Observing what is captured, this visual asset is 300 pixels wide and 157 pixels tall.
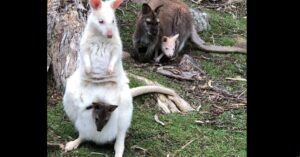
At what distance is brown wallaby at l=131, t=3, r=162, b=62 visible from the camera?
7.78 metres

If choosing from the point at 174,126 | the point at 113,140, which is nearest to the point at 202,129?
the point at 174,126

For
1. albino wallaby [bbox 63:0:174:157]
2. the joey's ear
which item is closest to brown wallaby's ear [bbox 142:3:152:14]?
albino wallaby [bbox 63:0:174:157]

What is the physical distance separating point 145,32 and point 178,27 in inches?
29.2

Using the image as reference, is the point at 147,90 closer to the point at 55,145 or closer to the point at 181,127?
the point at 181,127

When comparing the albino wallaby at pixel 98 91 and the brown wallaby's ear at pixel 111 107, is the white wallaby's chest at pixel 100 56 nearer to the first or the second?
the albino wallaby at pixel 98 91

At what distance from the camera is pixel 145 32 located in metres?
7.80

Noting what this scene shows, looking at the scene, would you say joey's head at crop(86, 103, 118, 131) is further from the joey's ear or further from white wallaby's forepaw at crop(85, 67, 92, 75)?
white wallaby's forepaw at crop(85, 67, 92, 75)

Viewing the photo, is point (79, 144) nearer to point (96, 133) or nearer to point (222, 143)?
point (96, 133)

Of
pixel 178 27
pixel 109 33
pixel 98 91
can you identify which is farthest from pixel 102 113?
pixel 178 27

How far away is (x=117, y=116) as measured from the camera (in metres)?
4.49

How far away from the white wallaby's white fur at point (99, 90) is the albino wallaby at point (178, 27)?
3.56 m

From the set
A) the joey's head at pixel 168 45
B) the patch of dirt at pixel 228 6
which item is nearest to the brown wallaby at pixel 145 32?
the joey's head at pixel 168 45

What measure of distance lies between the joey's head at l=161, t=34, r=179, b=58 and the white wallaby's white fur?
11.0 ft

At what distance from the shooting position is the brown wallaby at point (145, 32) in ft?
25.5
